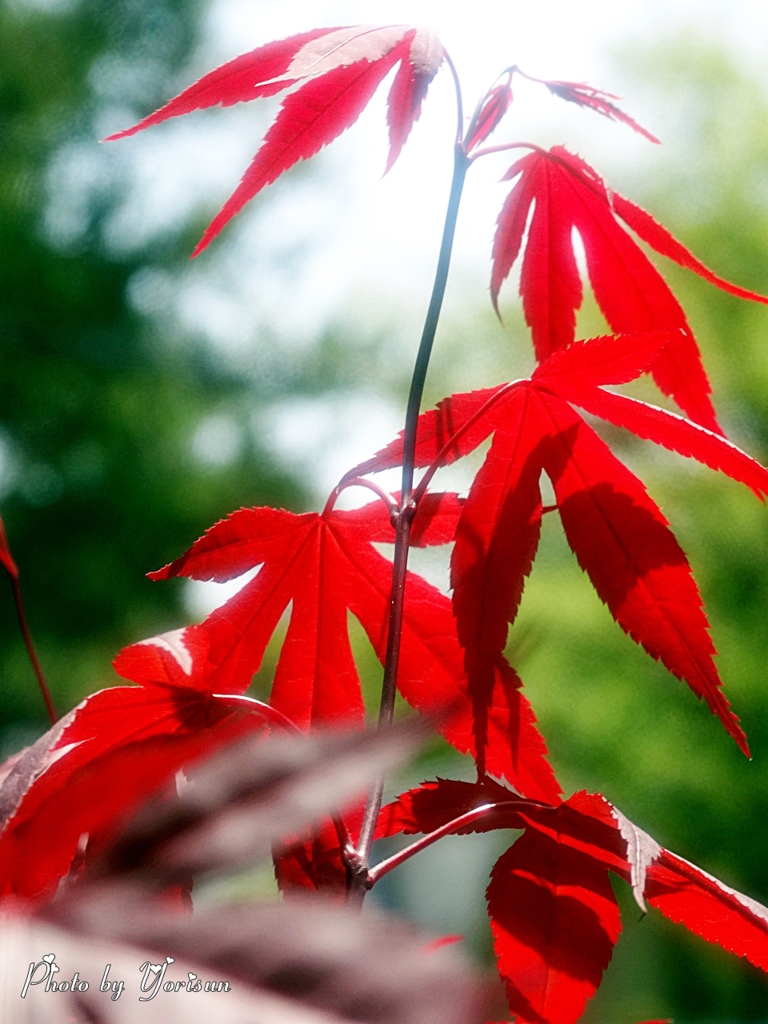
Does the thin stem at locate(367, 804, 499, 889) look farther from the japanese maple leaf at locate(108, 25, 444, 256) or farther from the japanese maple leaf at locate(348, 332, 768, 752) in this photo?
the japanese maple leaf at locate(108, 25, 444, 256)

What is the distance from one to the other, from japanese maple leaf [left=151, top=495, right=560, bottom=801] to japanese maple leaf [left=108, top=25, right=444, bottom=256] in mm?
90

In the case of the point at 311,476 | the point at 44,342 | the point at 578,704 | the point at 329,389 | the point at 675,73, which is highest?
the point at 675,73

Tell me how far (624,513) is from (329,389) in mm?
3113

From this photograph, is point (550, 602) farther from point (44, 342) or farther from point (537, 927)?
point (537, 927)

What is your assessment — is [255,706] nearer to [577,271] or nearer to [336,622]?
[336,622]

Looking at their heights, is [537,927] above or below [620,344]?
below

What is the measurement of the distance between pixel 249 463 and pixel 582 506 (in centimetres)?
290

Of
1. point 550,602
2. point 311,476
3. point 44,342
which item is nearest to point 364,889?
point 550,602

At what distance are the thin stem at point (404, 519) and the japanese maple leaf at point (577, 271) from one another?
42 mm

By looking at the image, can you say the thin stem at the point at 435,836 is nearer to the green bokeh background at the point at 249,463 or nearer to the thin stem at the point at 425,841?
the thin stem at the point at 425,841

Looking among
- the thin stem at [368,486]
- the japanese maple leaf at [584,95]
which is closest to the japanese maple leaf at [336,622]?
the thin stem at [368,486]

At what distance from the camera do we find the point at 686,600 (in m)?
0.22

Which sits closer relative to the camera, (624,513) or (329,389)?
(624,513)

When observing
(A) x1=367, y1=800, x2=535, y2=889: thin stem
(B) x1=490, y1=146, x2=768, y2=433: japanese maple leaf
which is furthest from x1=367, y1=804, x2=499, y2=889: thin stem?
(B) x1=490, y1=146, x2=768, y2=433: japanese maple leaf
